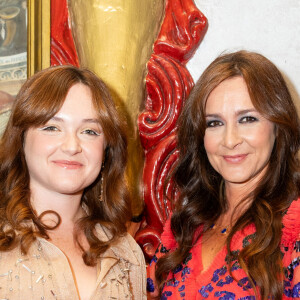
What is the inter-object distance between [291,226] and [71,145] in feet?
1.97

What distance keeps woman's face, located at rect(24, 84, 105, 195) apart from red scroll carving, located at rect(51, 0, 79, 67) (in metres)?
0.34

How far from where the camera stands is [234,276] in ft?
5.02

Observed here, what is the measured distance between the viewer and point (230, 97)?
163 centimetres

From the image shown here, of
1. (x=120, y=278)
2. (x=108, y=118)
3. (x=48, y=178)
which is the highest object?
(x=108, y=118)

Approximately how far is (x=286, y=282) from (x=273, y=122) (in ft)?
1.41

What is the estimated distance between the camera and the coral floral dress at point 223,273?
4.80 feet

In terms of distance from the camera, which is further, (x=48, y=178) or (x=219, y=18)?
(x=219, y=18)

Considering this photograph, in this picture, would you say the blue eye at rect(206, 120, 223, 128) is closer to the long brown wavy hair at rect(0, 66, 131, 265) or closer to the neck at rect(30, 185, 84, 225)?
the long brown wavy hair at rect(0, 66, 131, 265)

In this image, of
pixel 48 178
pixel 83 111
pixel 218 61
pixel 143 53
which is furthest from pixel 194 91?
pixel 48 178

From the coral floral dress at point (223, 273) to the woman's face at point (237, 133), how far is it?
157 millimetres

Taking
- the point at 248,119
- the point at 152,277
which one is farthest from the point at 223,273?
the point at 248,119

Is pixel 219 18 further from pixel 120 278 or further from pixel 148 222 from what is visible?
pixel 120 278

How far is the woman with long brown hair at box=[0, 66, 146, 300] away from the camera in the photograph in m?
1.49

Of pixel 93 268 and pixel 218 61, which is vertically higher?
pixel 218 61
